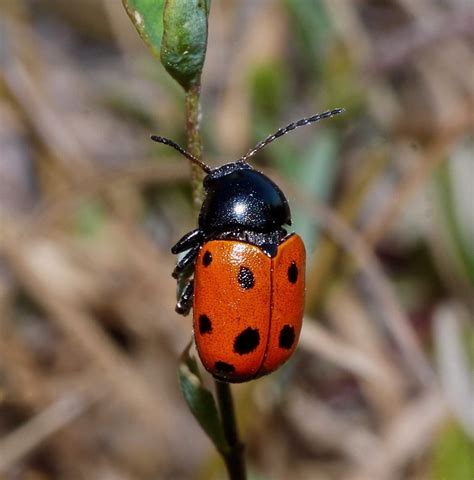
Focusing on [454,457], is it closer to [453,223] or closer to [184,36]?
[453,223]

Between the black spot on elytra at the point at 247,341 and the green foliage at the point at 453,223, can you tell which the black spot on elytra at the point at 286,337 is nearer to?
the black spot on elytra at the point at 247,341

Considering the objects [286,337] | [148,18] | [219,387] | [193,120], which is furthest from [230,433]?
[148,18]

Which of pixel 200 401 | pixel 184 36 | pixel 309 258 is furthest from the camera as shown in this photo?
pixel 309 258

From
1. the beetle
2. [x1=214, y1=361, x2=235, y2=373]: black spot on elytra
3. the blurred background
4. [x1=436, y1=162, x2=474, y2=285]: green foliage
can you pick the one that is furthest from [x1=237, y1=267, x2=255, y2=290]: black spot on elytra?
[x1=436, y1=162, x2=474, y2=285]: green foliage

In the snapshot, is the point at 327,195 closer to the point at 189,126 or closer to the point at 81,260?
the point at 81,260

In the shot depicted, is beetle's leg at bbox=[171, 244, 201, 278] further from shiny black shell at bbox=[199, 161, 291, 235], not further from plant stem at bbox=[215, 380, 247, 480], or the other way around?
plant stem at bbox=[215, 380, 247, 480]

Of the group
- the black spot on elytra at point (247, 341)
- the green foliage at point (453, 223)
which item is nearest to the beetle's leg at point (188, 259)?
the black spot on elytra at point (247, 341)
